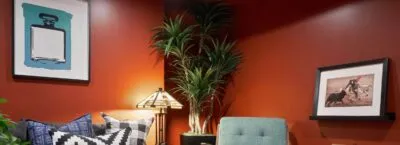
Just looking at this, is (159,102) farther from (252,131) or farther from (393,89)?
(393,89)

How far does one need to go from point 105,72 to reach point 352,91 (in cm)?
218

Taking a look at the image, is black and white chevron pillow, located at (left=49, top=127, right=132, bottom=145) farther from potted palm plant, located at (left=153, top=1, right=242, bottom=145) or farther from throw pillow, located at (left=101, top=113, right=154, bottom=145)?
potted palm plant, located at (left=153, top=1, right=242, bottom=145)

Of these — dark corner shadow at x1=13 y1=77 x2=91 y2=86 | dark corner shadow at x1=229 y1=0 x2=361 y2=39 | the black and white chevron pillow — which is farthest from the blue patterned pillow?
dark corner shadow at x1=229 y1=0 x2=361 y2=39

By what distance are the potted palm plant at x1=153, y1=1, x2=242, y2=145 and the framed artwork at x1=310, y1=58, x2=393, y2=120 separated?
114cm

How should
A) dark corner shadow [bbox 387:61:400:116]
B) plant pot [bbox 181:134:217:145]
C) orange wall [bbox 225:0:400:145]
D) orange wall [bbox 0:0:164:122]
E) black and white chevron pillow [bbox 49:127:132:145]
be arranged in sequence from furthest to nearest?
plant pot [bbox 181:134:217:145] → orange wall [bbox 0:0:164:122] → orange wall [bbox 225:0:400:145] → dark corner shadow [bbox 387:61:400:116] → black and white chevron pillow [bbox 49:127:132:145]

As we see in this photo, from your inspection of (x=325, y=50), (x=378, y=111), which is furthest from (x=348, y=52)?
(x=378, y=111)

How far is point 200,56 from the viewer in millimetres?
4332

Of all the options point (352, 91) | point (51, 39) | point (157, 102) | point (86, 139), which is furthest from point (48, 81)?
point (352, 91)

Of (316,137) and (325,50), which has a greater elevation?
(325,50)

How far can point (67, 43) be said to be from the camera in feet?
11.3

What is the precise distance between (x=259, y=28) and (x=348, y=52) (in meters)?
1.16

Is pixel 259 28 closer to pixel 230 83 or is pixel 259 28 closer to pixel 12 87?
pixel 230 83

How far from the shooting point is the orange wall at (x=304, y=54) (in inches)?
117

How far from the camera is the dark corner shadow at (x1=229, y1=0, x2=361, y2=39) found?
3562 mm
